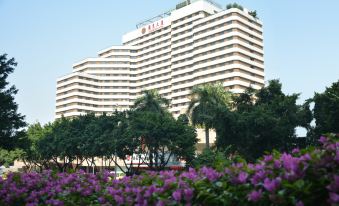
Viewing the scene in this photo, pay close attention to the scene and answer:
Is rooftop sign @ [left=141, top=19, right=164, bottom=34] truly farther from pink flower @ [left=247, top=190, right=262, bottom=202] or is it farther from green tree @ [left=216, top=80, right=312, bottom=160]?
pink flower @ [left=247, top=190, right=262, bottom=202]

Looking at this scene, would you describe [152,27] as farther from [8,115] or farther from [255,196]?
[255,196]

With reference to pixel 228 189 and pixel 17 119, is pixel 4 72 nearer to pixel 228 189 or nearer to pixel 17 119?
pixel 17 119

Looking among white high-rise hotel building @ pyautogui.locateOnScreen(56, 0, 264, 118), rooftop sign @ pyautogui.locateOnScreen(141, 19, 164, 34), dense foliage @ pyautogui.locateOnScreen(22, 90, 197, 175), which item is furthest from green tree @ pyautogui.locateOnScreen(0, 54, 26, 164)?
rooftop sign @ pyautogui.locateOnScreen(141, 19, 164, 34)

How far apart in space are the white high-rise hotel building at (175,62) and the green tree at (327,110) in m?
42.8

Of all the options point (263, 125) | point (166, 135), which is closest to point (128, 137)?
point (166, 135)

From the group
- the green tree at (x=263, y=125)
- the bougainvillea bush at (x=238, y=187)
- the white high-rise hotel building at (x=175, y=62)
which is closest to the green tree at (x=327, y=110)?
the green tree at (x=263, y=125)

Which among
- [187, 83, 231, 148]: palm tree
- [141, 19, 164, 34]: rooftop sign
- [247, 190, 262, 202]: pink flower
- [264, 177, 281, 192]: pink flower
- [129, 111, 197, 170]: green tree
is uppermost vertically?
[141, 19, 164, 34]: rooftop sign

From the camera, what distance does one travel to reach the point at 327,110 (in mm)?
43312

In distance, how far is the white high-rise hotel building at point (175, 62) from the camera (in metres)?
114

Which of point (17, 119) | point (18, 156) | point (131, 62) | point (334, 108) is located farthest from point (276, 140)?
point (131, 62)

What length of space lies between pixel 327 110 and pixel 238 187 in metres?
42.3

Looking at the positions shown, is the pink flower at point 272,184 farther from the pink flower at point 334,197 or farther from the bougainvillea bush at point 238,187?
the pink flower at point 334,197

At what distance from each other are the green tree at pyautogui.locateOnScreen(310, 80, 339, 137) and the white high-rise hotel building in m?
42.8

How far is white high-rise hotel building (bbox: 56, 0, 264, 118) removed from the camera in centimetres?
11400
